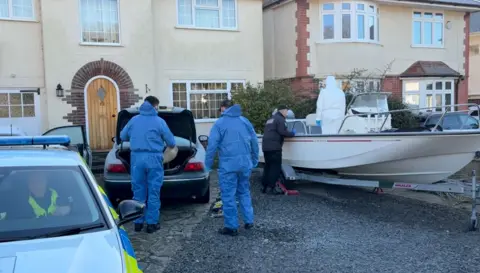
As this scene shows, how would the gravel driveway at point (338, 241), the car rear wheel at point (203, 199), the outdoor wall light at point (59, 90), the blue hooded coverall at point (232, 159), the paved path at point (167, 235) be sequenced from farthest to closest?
the outdoor wall light at point (59, 90)
the car rear wheel at point (203, 199)
the blue hooded coverall at point (232, 159)
the paved path at point (167, 235)
the gravel driveway at point (338, 241)

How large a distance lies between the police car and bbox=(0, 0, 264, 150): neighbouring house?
33.9ft

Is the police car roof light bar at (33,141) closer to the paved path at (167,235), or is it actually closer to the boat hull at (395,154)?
the paved path at (167,235)

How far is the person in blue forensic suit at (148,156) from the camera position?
19.3 feet

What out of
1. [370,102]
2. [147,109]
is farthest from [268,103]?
[147,109]

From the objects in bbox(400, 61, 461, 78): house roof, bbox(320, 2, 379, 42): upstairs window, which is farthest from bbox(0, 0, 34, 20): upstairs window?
bbox(400, 61, 461, 78): house roof

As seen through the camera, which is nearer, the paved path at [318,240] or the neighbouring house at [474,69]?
the paved path at [318,240]

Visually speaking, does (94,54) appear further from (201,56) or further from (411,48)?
(411,48)

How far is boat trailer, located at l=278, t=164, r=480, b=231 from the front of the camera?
19.8ft

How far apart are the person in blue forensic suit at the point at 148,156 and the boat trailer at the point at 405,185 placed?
3.12 meters

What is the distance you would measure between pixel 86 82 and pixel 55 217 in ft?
37.0

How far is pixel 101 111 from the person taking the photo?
46.0 feet

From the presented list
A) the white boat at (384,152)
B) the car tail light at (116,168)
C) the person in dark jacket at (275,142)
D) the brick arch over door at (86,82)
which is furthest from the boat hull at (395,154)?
the brick arch over door at (86,82)

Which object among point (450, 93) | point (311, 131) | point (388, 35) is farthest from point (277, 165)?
point (450, 93)

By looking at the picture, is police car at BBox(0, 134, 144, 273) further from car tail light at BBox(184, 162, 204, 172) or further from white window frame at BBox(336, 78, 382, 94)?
white window frame at BBox(336, 78, 382, 94)
